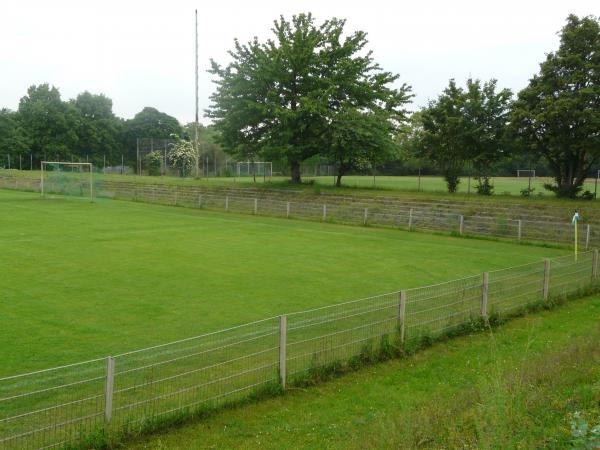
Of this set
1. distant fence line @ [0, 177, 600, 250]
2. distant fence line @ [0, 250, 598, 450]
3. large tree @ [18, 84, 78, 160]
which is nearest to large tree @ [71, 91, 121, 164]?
large tree @ [18, 84, 78, 160]

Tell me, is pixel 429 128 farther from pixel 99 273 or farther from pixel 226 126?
pixel 99 273

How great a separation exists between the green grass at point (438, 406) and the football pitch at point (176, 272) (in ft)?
10.2

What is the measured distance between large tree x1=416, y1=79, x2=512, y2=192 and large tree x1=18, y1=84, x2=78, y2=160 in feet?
166

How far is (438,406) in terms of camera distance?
20.6ft

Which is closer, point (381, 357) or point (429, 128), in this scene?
point (381, 357)

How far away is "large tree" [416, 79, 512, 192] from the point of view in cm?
3262

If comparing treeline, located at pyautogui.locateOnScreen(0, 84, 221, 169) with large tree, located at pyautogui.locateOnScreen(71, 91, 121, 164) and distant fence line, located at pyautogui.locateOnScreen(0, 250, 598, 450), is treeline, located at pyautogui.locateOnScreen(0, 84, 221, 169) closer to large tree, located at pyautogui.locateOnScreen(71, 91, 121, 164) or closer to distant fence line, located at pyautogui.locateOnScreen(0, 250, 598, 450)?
large tree, located at pyautogui.locateOnScreen(71, 91, 121, 164)

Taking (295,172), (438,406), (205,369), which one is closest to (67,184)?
(295,172)

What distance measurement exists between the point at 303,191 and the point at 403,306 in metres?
27.5

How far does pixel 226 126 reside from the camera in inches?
1468

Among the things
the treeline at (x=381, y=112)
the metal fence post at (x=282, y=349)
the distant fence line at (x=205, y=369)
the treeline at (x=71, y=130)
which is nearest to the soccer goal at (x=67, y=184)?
the treeline at (x=381, y=112)

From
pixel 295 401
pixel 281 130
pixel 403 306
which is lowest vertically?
pixel 295 401

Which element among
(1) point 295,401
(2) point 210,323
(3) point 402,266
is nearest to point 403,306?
(1) point 295,401

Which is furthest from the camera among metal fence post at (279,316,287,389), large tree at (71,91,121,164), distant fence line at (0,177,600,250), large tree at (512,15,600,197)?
large tree at (71,91,121,164)
